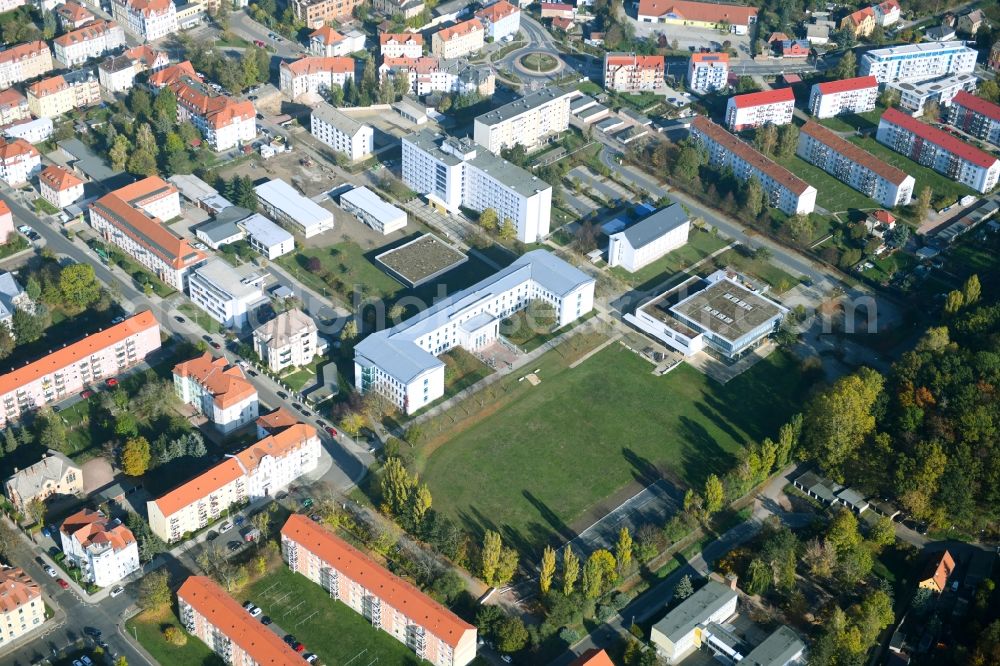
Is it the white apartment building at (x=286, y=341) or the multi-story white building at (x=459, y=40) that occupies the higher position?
the multi-story white building at (x=459, y=40)

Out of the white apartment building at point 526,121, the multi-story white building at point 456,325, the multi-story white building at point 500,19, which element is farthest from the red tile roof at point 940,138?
the multi-story white building at point 500,19

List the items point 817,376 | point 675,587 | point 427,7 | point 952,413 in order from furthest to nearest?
1. point 427,7
2. point 817,376
3. point 952,413
4. point 675,587

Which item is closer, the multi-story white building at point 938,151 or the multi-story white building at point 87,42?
the multi-story white building at point 938,151

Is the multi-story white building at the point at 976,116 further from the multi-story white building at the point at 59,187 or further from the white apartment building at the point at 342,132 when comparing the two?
the multi-story white building at the point at 59,187

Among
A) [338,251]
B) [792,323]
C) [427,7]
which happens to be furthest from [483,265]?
[427,7]

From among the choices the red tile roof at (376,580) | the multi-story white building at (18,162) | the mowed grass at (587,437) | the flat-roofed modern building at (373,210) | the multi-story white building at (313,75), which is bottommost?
the mowed grass at (587,437)

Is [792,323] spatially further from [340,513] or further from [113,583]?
[113,583]
